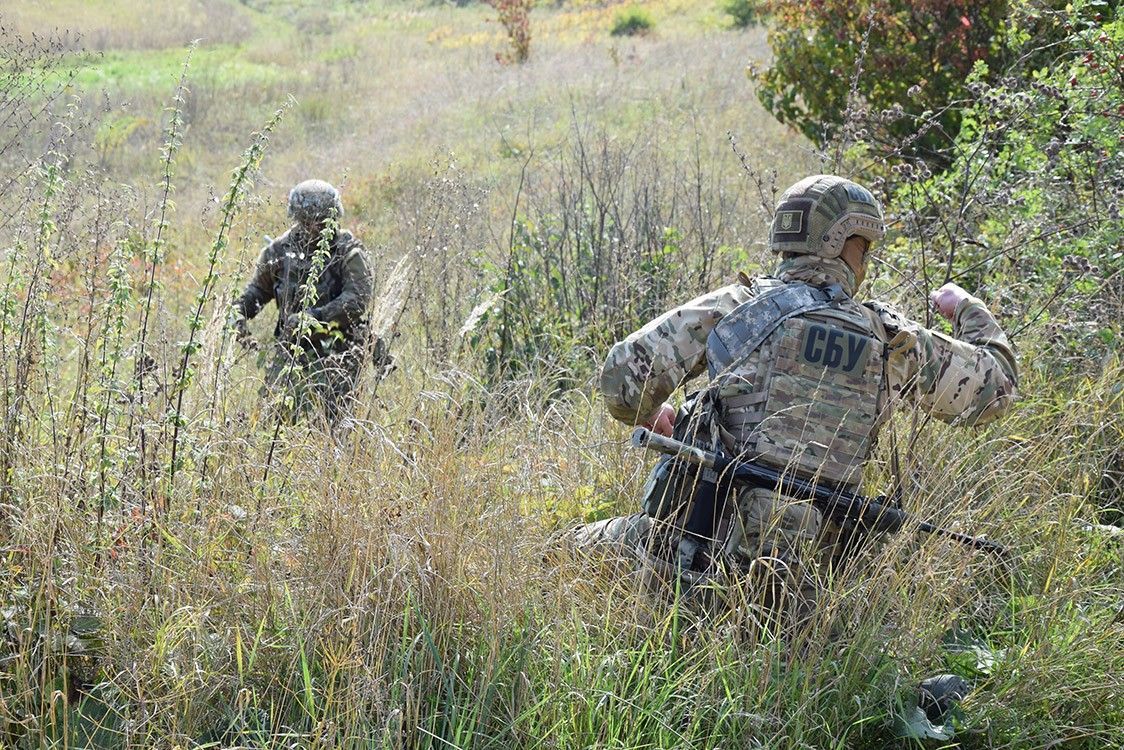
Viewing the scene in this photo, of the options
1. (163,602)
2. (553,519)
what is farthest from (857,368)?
(163,602)

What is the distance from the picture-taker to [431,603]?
118 inches

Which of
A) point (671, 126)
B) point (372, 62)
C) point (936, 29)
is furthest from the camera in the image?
point (372, 62)

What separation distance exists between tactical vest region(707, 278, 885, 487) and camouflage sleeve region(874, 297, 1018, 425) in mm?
94

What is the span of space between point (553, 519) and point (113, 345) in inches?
58.4

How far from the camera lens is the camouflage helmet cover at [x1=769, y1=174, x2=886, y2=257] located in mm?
3381

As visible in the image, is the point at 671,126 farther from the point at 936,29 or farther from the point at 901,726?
the point at 901,726

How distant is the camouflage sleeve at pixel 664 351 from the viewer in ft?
11.1

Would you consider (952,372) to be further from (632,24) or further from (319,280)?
(632,24)

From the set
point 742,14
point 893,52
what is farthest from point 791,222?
point 742,14

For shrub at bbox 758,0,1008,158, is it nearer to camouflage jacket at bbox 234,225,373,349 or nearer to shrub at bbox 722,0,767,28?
camouflage jacket at bbox 234,225,373,349

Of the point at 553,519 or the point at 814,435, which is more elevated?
the point at 814,435

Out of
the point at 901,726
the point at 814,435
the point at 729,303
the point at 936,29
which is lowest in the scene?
the point at 901,726

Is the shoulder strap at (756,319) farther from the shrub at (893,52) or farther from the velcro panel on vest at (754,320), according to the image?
the shrub at (893,52)

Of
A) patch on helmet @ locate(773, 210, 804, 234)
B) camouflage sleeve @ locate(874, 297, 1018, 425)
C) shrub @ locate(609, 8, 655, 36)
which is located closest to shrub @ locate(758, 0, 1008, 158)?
camouflage sleeve @ locate(874, 297, 1018, 425)
